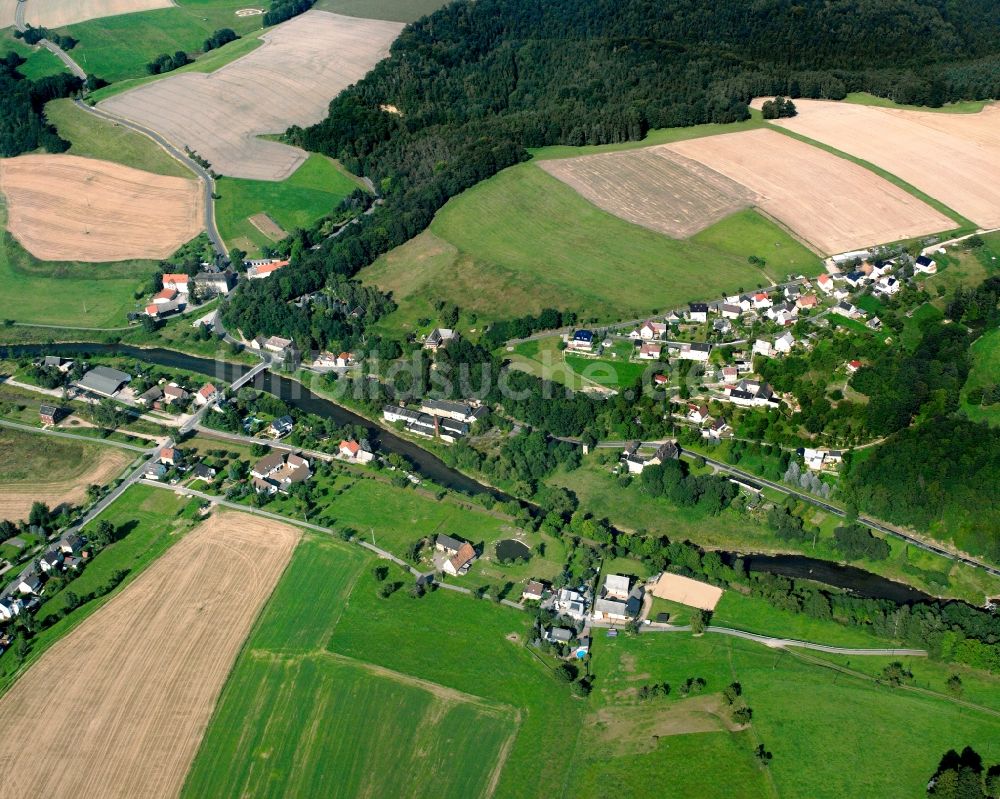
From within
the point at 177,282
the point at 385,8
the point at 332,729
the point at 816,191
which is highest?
the point at 385,8

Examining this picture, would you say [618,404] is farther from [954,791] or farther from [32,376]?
[32,376]

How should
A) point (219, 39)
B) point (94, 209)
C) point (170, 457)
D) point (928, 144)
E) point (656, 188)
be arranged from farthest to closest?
point (219, 39) → point (928, 144) → point (94, 209) → point (656, 188) → point (170, 457)

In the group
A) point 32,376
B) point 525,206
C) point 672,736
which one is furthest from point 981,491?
point 32,376

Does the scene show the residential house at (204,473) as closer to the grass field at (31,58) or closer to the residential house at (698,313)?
the residential house at (698,313)

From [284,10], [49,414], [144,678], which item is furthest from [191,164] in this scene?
[144,678]

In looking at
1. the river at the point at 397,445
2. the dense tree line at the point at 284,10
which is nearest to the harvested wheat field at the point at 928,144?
the river at the point at 397,445

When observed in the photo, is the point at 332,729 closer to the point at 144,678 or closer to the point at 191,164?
the point at 144,678

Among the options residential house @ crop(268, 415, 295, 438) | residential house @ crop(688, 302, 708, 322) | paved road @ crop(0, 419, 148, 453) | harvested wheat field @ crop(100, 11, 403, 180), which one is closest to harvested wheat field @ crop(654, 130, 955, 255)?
residential house @ crop(688, 302, 708, 322)
